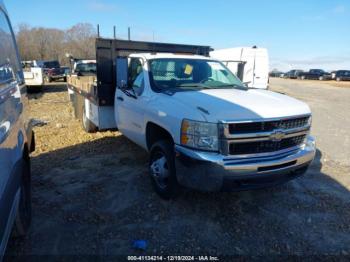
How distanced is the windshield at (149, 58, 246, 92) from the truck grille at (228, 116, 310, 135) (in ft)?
3.85

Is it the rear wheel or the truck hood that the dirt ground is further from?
the truck hood

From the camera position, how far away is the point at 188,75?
15.9ft

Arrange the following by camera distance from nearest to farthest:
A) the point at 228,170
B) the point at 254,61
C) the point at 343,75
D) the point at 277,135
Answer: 1. the point at 228,170
2. the point at 277,135
3. the point at 254,61
4. the point at 343,75

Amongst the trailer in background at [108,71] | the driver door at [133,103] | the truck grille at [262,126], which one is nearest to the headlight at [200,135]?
the truck grille at [262,126]

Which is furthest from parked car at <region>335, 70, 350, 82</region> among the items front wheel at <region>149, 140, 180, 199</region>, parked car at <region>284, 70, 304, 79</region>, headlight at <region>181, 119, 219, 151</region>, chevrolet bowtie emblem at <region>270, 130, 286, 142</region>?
headlight at <region>181, 119, 219, 151</region>

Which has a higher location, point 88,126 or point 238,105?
point 238,105

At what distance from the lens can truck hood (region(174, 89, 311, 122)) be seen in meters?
3.42

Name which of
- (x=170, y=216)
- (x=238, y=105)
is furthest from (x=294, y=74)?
(x=170, y=216)

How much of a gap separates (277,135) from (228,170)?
786mm

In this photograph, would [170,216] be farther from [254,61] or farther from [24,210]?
[254,61]

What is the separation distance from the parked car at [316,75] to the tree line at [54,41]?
142 feet

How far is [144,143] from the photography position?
471 cm

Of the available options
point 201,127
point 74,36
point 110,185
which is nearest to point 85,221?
point 110,185

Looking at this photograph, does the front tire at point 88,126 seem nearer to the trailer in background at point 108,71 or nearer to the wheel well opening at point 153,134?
the trailer in background at point 108,71
